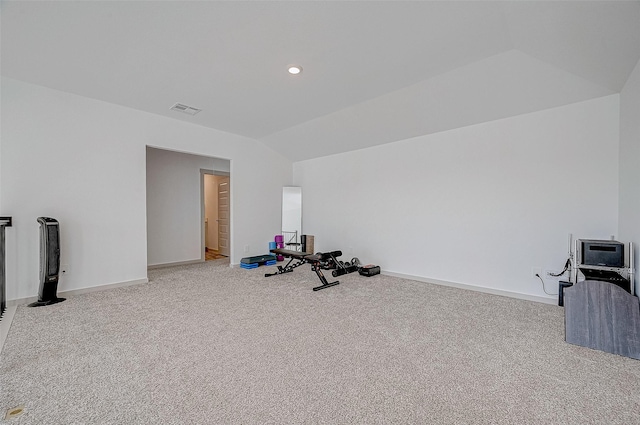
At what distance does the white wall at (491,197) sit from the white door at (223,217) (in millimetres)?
3329

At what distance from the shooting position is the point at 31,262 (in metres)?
3.38

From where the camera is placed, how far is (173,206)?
5.88 metres

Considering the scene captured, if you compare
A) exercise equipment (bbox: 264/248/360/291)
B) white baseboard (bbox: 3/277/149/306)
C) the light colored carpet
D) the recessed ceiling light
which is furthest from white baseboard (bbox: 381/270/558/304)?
white baseboard (bbox: 3/277/149/306)

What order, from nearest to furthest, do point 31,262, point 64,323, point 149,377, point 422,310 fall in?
1. point 149,377
2. point 64,323
3. point 422,310
4. point 31,262

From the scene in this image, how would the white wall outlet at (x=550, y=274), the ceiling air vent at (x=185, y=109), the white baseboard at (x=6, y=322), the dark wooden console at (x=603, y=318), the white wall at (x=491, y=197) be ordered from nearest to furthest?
the dark wooden console at (x=603, y=318) → the white baseboard at (x=6, y=322) → the white wall at (x=491, y=197) → the white wall outlet at (x=550, y=274) → the ceiling air vent at (x=185, y=109)

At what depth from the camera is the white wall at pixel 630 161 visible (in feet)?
7.85

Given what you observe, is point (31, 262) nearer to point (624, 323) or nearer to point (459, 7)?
point (459, 7)

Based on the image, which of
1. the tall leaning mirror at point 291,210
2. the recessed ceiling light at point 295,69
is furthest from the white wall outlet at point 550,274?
the tall leaning mirror at point 291,210

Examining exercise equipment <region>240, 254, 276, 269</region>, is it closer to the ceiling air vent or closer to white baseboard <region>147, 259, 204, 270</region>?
white baseboard <region>147, 259, 204, 270</region>

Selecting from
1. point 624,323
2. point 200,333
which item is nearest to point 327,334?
point 200,333

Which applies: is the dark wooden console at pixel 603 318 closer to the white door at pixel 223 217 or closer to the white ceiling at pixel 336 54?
the white ceiling at pixel 336 54

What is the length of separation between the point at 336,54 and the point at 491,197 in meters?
2.79

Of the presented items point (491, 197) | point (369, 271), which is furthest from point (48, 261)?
point (491, 197)

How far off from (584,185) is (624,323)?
65.9 inches
